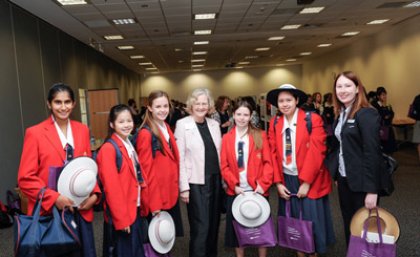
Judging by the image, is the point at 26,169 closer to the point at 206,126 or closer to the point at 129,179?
the point at 129,179

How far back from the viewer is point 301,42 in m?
13.1

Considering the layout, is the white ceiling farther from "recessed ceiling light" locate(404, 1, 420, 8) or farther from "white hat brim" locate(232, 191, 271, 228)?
"white hat brim" locate(232, 191, 271, 228)

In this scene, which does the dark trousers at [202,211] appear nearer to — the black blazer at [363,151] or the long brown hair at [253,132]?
the long brown hair at [253,132]

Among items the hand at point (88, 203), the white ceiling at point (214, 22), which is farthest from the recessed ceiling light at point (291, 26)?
the hand at point (88, 203)

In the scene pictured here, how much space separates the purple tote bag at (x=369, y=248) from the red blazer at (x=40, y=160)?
1.65 metres

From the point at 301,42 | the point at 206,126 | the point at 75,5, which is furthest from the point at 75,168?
the point at 301,42

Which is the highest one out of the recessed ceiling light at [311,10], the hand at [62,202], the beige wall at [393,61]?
the recessed ceiling light at [311,10]

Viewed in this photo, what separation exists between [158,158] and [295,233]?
1183mm

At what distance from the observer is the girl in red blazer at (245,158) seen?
2684mm

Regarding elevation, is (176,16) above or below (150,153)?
above

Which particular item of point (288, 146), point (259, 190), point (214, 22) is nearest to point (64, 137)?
point (259, 190)

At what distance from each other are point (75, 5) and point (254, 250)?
588 centimetres

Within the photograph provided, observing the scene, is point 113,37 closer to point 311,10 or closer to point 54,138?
point 311,10

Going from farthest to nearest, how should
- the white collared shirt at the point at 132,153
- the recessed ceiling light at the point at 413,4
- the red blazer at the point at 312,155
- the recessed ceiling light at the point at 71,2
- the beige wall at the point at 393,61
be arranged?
the beige wall at the point at 393,61, the recessed ceiling light at the point at 413,4, the recessed ceiling light at the point at 71,2, the red blazer at the point at 312,155, the white collared shirt at the point at 132,153
